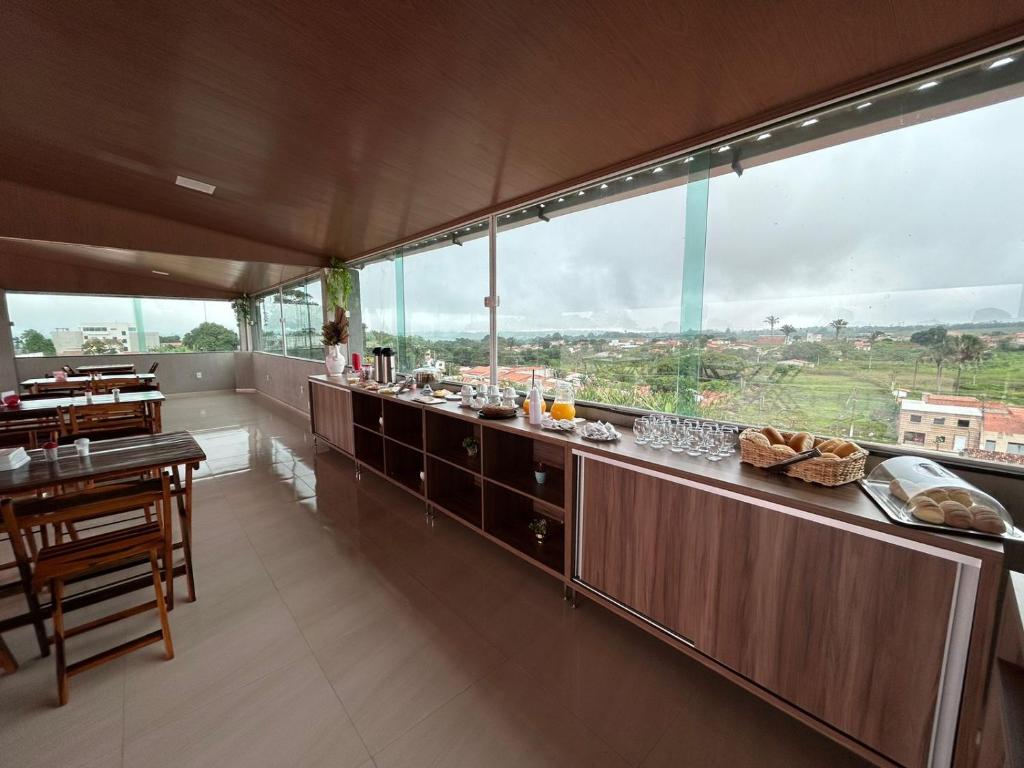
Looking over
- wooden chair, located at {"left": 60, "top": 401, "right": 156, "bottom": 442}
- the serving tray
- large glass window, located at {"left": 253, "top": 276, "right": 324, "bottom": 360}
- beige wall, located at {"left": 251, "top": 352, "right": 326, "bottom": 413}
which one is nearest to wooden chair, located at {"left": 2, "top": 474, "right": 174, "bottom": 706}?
wooden chair, located at {"left": 60, "top": 401, "right": 156, "bottom": 442}

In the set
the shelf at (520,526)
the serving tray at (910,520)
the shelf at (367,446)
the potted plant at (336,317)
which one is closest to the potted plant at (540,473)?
the shelf at (520,526)

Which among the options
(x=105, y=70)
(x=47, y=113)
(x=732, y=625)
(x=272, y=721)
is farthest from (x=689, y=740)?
(x=47, y=113)

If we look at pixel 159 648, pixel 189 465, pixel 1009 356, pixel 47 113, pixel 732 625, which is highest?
pixel 47 113

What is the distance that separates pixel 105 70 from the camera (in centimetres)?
171

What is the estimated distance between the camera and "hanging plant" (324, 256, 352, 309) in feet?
17.2

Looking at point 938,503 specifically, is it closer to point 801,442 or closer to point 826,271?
point 801,442

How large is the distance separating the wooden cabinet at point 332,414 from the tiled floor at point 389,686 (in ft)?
5.22

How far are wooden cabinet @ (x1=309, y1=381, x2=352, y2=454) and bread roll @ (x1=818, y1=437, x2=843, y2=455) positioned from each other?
3.63m

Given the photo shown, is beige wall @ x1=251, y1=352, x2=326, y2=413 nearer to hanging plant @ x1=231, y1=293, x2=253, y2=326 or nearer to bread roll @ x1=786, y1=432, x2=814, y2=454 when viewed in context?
hanging plant @ x1=231, y1=293, x2=253, y2=326

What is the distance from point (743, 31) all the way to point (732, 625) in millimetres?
2010

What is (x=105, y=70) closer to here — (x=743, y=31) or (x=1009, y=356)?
(x=743, y=31)

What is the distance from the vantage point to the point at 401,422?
141 inches

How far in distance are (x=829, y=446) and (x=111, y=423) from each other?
14.8 ft

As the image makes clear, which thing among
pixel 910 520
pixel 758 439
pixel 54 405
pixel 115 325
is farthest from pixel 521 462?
pixel 115 325
